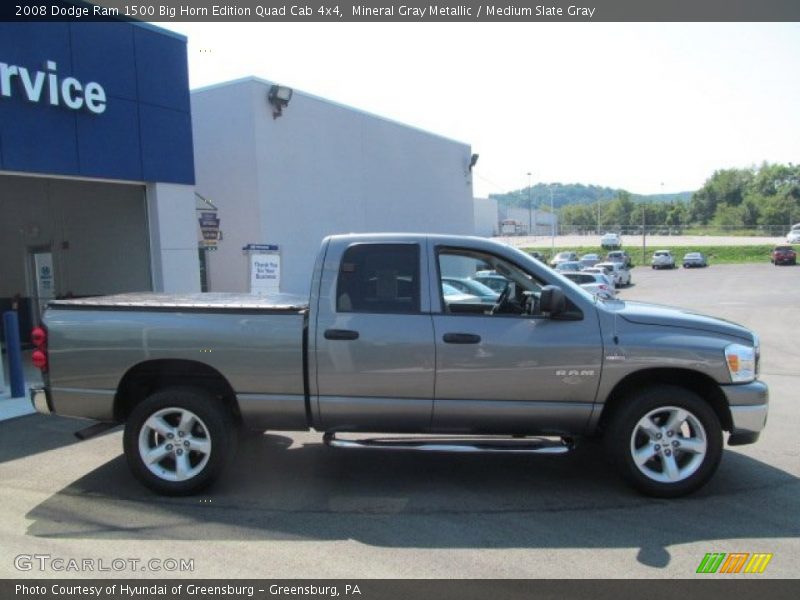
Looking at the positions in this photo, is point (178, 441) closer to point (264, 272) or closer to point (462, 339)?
point (462, 339)

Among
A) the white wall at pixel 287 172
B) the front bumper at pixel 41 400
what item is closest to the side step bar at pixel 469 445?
the front bumper at pixel 41 400

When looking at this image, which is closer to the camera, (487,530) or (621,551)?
(621,551)

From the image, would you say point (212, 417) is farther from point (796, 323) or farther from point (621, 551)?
point (796, 323)

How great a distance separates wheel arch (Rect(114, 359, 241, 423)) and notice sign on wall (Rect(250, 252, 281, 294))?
5536 mm

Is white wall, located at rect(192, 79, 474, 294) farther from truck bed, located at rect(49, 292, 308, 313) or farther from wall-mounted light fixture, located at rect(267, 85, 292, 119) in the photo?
truck bed, located at rect(49, 292, 308, 313)

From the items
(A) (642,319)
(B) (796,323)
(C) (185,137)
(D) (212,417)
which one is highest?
(C) (185,137)

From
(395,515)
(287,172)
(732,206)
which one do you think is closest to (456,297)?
(395,515)

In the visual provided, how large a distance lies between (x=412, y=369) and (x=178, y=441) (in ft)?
6.13

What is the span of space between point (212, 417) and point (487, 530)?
2152 millimetres

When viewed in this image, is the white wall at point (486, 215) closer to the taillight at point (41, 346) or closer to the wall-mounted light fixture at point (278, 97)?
the wall-mounted light fixture at point (278, 97)

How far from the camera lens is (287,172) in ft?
55.4

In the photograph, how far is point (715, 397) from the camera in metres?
4.73

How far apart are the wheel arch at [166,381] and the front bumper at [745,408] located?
3.69 meters
